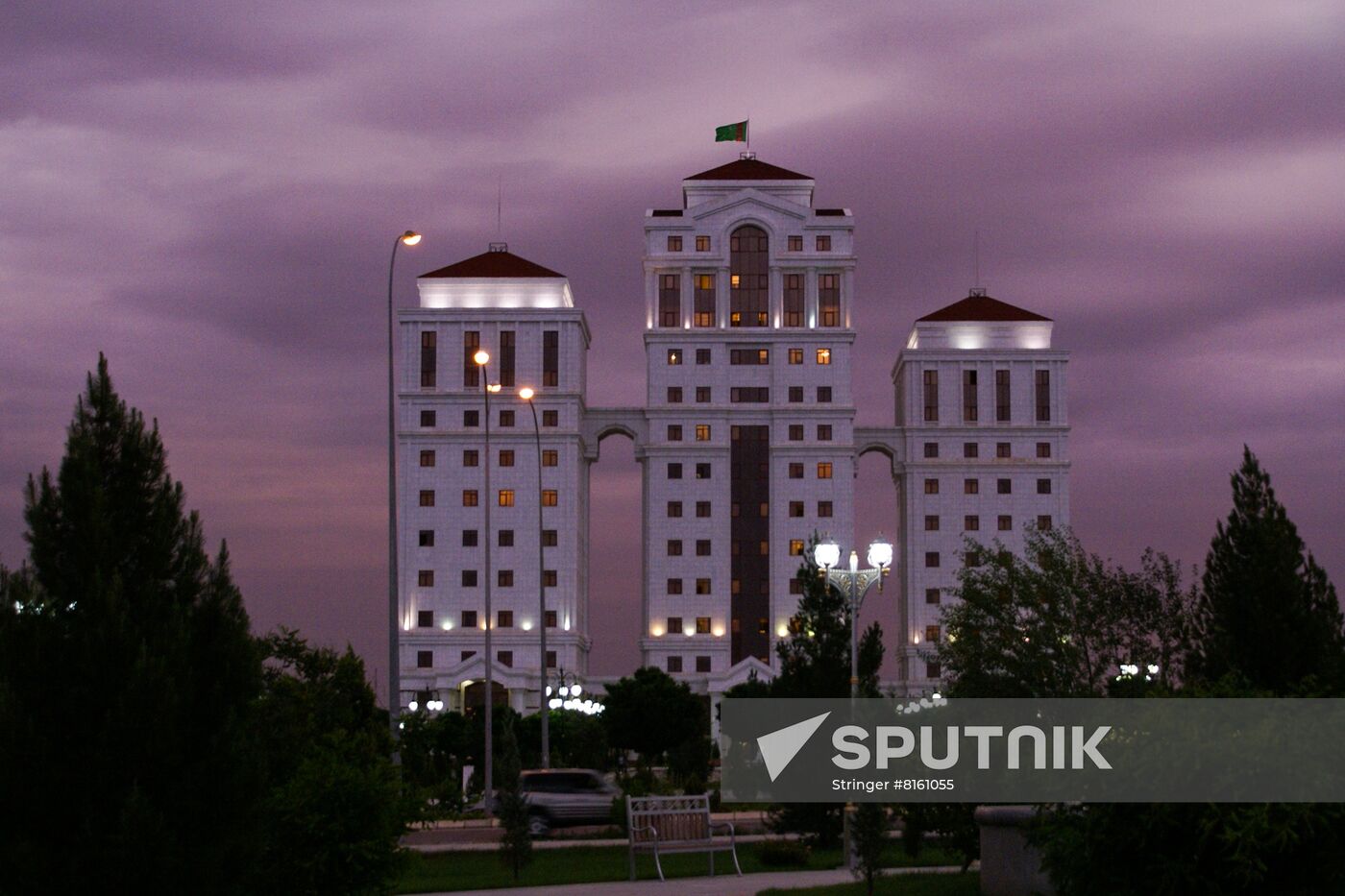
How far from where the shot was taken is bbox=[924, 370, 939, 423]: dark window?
105375 mm

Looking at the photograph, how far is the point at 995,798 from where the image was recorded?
18.5 meters

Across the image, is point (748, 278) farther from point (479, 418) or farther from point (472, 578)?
point (472, 578)

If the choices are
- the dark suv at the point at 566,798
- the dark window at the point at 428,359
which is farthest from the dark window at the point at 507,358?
the dark suv at the point at 566,798

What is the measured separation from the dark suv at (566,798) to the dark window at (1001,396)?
7171cm

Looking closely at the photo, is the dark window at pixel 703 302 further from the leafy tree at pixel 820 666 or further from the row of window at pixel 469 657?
the leafy tree at pixel 820 666

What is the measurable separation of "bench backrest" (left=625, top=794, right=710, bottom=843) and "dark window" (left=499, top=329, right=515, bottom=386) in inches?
3066

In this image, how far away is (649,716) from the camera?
7269cm

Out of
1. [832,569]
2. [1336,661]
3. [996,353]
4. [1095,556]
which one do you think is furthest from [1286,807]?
[996,353]

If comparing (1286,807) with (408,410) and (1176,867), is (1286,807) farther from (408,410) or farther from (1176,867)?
(408,410)

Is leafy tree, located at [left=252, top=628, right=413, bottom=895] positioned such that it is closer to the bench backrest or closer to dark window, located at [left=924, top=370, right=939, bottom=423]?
the bench backrest

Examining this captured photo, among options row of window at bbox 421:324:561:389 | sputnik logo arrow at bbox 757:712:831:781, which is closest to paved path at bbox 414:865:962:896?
sputnik logo arrow at bbox 757:712:831:781

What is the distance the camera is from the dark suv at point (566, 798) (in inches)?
1373

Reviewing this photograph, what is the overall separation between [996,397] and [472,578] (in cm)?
3317

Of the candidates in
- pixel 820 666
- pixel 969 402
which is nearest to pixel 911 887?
pixel 820 666
